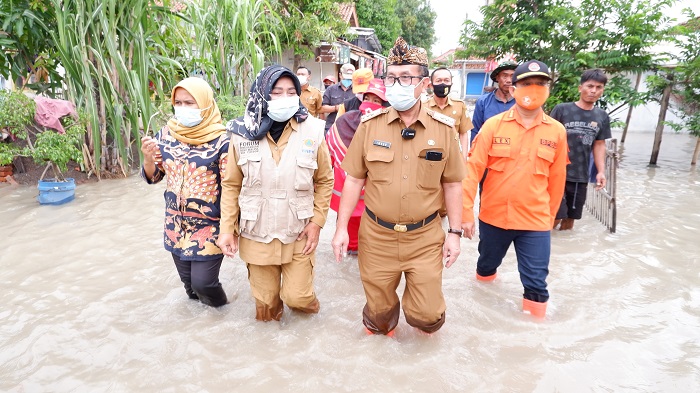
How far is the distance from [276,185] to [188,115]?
0.71m

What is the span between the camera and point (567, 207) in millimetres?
4711

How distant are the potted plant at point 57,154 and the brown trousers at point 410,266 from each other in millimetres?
4354

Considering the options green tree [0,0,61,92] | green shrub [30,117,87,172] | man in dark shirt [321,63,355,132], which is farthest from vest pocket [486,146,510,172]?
green tree [0,0,61,92]

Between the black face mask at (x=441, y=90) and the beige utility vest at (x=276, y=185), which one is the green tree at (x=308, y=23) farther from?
the beige utility vest at (x=276, y=185)

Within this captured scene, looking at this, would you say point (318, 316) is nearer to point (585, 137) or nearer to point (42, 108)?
point (585, 137)

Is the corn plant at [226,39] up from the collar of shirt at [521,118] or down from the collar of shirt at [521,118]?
up

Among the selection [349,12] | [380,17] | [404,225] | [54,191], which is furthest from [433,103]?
[380,17]

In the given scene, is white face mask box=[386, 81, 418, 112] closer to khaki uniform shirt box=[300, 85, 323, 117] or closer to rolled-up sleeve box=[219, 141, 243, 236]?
rolled-up sleeve box=[219, 141, 243, 236]

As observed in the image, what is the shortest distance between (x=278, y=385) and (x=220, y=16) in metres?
5.88

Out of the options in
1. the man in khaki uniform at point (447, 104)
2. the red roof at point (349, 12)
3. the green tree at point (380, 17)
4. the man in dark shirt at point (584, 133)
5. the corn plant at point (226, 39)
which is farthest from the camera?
the green tree at point (380, 17)

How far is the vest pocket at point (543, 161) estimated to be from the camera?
112 inches

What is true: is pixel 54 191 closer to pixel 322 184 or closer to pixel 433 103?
pixel 322 184

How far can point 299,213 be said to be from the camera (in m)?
2.61

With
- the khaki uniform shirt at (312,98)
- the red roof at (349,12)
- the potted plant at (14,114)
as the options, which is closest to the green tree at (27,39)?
the potted plant at (14,114)
